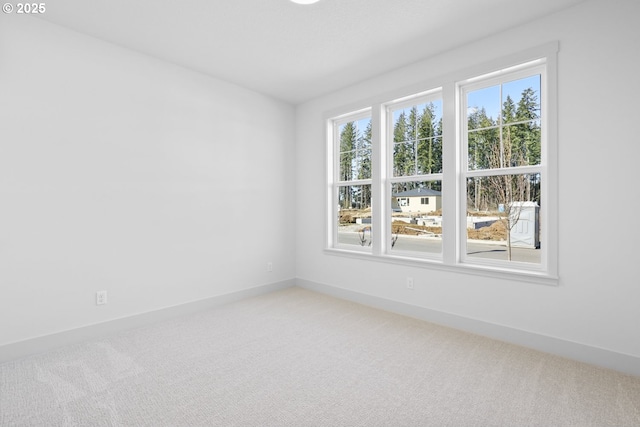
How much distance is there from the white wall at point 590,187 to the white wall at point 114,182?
2.79m

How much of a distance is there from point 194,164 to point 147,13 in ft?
4.98

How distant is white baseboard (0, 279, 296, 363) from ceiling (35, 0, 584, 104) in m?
2.65

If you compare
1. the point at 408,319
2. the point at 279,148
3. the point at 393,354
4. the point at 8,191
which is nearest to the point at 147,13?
the point at 8,191

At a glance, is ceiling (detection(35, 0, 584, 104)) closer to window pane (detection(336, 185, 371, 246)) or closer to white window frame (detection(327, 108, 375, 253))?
white window frame (detection(327, 108, 375, 253))

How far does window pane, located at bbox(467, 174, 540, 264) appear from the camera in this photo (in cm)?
289

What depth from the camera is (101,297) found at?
3004mm

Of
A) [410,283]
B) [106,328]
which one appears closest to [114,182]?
[106,328]

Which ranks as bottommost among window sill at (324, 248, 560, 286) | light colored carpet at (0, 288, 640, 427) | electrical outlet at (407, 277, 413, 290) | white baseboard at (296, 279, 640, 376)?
light colored carpet at (0, 288, 640, 427)

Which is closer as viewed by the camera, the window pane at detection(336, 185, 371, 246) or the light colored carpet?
the light colored carpet

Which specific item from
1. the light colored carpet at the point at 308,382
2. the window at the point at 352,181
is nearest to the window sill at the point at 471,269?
A: the window at the point at 352,181

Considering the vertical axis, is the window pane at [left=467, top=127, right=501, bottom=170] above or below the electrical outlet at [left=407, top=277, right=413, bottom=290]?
above

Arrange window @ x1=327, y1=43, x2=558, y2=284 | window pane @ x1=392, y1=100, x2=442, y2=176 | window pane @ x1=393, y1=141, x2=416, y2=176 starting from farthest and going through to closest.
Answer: window pane @ x1=393, y1=141, x2=416, y2=176, window pane @ x1=392, y1=100, x2=442, y2=176, window @ x1=327, y1=43, x2=558, y2=284

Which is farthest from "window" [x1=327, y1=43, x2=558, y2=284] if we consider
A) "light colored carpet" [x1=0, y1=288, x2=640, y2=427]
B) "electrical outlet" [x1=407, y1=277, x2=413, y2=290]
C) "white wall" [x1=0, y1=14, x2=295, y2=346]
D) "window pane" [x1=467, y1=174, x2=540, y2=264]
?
"white wall" [x1=0, y1=14, x2=295, y2=346]

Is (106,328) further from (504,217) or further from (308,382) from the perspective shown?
(504,217)
